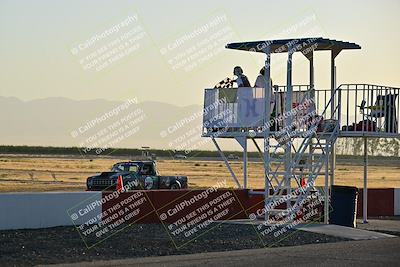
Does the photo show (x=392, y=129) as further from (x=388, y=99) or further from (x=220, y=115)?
(x=220, y=115)

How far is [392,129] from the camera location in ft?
80.1

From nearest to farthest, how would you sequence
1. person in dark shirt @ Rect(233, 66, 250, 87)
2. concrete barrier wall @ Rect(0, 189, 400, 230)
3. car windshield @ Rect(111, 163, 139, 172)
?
1. concrete barrier wall @ Rect(0, 189, 400, 230)
2. person in dark shirt @ Rect(233, 66, 250, 87)
3. car windshield @ Rect(111, 163, 139, 172)

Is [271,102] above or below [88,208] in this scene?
above

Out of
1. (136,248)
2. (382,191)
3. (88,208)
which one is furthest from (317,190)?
(136,248)

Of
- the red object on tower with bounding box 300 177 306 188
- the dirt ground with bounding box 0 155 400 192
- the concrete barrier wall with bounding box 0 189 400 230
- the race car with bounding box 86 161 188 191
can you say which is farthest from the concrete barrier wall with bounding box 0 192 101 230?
the dirt ground with bounding box 0 155 400 192

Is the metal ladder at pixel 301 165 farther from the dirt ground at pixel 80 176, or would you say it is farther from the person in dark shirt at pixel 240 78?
the dirt ground at pixel 80 176

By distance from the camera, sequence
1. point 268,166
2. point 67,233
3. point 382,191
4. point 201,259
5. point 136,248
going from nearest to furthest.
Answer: point 201,259
point 136,248
point 67,233
point 268,166
point 382,191

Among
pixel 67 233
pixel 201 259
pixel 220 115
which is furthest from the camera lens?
pixel 220 115

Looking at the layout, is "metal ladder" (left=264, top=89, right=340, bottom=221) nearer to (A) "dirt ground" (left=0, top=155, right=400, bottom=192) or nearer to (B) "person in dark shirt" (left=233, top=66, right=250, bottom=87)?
(B) "person in dark shirt" (left=233, top=66, right=250, bottom=87)

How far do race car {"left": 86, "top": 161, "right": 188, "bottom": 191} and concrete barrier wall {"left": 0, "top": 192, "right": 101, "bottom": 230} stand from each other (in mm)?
12866

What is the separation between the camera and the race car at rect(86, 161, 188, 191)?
110ft

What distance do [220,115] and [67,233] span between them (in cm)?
777

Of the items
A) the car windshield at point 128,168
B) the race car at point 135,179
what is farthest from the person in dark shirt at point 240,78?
the car windshield at point 128,168

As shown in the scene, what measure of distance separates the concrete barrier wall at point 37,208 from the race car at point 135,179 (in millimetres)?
12866
